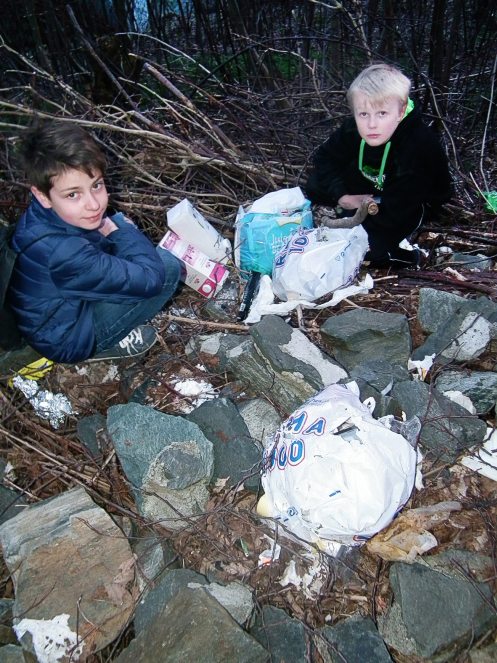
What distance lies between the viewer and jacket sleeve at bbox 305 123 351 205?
116 inches

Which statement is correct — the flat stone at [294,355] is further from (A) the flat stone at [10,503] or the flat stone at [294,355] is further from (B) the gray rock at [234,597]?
(A) the flat stone at [10,503]

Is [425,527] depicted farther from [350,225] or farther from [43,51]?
[43,51]

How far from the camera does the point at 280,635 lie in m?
1.74

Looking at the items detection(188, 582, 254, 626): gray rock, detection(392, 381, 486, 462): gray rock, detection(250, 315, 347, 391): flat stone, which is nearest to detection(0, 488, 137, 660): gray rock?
detection(188, 582, 254, 626): gray rock

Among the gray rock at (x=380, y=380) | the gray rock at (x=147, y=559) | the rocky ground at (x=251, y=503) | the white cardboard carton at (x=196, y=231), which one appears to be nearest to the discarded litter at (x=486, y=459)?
the rocky ground at (x=251, y=503)

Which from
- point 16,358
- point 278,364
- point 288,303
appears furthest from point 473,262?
point 16,358

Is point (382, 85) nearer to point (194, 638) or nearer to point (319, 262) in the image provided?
point (319, 262)

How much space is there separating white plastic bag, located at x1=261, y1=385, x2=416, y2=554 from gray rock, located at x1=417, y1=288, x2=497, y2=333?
0.81m

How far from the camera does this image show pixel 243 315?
2842mm

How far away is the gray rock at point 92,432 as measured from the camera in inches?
93.0

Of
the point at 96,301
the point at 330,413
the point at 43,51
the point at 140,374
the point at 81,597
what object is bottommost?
the point at 81,597

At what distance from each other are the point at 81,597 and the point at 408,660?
3.79 feet

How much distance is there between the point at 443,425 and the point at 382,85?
1611mm

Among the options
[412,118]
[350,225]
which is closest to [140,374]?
[350,225]
